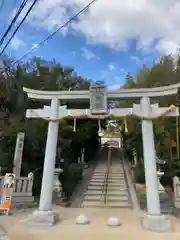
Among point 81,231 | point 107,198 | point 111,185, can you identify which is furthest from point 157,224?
point 111,185

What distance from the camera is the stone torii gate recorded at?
622cm

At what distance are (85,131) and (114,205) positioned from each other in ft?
23.8

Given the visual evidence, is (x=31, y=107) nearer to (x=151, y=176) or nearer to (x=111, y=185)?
(x=111, y=185)

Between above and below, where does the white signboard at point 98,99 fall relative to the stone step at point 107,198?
above

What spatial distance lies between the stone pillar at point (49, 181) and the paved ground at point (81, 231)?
0.31 meters

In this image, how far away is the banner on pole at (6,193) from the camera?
7.18m

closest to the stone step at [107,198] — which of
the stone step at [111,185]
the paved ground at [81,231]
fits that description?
the stone step at [111,185]

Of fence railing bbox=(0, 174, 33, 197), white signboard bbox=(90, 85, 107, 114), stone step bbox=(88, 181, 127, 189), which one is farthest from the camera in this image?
stone step bbox=(88, 181, 127, 189)

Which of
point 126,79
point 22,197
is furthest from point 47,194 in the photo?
point 126,79

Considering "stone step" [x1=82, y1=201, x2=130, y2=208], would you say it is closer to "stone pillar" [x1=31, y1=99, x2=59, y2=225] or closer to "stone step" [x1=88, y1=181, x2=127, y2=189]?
"stone step" [x1=88, y1=181, x2=127, y2=189]

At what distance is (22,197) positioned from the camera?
8172 mm

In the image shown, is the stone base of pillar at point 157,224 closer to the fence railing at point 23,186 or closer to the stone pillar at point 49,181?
the stone pillar at point 49,181

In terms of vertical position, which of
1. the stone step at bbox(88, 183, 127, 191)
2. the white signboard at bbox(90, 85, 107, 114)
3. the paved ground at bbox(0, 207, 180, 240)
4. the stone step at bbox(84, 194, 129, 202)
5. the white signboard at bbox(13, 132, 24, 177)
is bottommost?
the paved ground at bbox(0, 207, 180, 240)

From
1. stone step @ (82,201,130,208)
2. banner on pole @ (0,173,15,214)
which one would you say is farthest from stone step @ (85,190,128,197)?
banner on pole @ (0,173,15,214)
